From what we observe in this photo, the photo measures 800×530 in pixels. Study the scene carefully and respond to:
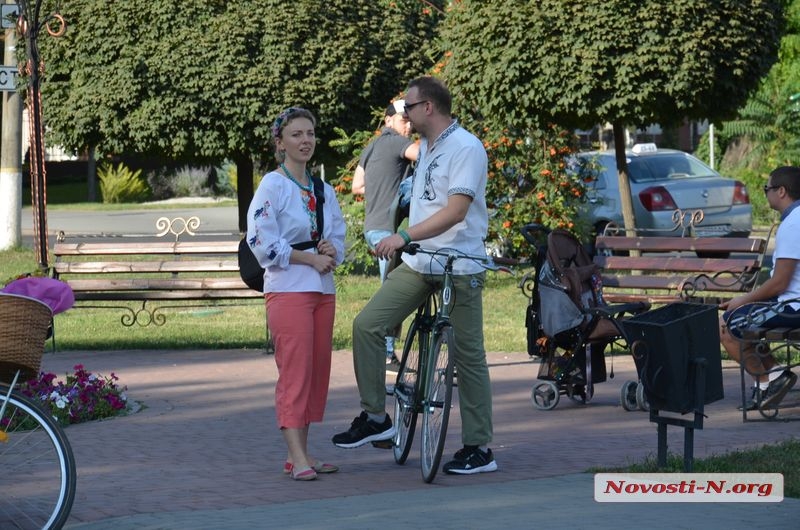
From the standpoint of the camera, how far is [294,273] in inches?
263

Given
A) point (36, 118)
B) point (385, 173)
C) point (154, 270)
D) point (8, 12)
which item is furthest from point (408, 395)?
point (8, 12)

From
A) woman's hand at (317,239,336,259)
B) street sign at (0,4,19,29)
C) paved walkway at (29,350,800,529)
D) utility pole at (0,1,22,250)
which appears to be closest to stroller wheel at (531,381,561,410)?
paved walkway at (29,350,800,529)

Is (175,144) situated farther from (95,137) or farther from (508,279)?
(508,279)

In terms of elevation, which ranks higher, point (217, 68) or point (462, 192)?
point (217, 68)

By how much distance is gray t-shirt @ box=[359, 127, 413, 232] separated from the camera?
377 inches

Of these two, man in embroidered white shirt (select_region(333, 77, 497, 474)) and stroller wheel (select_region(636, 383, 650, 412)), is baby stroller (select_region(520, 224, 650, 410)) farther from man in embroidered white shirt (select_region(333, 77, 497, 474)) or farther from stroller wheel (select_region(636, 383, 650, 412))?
man in embroidered white shirt (select_region(333, 77, 497, 474))

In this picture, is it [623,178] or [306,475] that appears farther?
[623,178]

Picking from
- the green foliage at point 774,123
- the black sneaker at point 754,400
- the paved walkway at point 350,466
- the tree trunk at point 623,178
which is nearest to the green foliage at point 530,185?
the tree trunk at point 623,178

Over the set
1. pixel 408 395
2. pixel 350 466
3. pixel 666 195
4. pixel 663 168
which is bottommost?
pixel 350 466

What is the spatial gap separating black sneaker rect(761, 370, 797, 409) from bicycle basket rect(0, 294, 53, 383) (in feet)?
14.9

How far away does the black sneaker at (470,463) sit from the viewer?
6.70 m

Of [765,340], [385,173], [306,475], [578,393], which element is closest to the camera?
[306,475]

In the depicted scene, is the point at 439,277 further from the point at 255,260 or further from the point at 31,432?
the point at 31,432

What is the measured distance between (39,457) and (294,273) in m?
1.67
